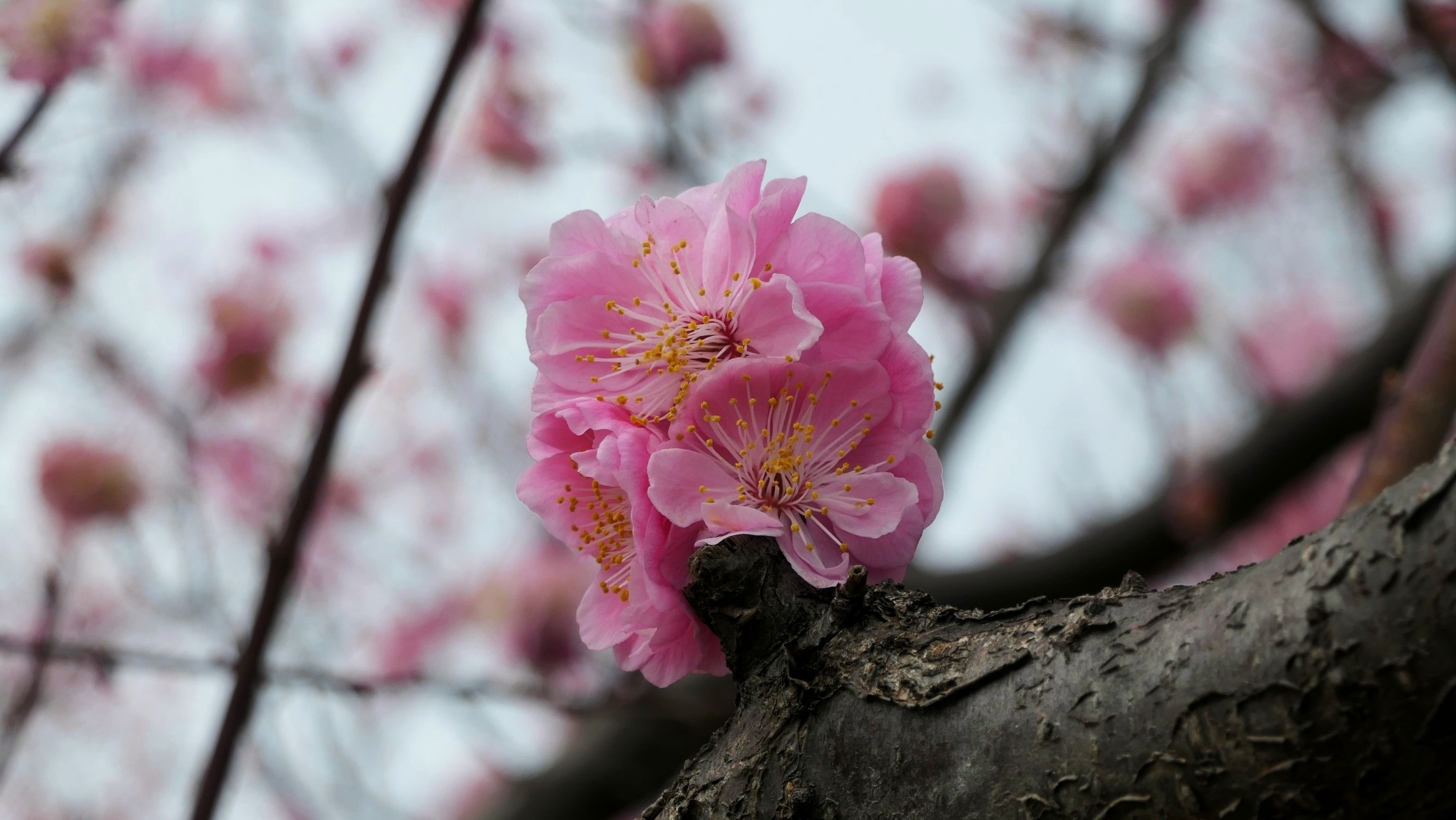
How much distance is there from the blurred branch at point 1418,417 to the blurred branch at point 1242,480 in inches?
48.8

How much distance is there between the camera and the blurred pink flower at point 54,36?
47.5 inches

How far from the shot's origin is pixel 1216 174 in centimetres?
461

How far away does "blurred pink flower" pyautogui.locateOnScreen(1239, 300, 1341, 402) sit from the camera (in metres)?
4.52

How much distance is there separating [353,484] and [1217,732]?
3.73 m

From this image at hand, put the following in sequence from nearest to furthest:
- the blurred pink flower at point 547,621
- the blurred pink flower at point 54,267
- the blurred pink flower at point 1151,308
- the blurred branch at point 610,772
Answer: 1. the blurred pink flower at point 54,267
2. the blurred branch at point 610,772
3. the blurred pink flower at point 547,621
4. the blurred pink flower at point 1151,308

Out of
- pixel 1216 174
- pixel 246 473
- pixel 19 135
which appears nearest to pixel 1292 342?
→ pixel 1216 174

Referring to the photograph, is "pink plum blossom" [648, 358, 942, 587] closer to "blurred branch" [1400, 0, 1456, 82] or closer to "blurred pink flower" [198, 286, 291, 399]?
"blurred branch" [1400, 0, 1456, 82]

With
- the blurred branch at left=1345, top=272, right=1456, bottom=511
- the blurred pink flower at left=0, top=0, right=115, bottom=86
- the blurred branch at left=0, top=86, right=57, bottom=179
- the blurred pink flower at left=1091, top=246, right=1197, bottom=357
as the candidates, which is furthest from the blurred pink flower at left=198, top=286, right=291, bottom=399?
the blurred pink flower at left=1091, top=246, right=1197, bottom=357

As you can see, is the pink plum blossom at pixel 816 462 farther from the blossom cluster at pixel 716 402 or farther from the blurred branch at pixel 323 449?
the blurred branch at pixel 323 449

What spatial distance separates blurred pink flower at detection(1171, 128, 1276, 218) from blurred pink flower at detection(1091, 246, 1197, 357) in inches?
41.6

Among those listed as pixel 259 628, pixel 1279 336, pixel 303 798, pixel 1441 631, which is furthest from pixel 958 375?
pixel 1279 336

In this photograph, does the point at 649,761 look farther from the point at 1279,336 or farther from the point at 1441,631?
the point at 1279,336

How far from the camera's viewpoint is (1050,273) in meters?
2.89

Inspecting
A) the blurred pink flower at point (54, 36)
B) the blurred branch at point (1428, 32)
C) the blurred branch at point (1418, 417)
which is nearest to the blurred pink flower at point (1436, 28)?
the blurred branch at point (1428, 32)
